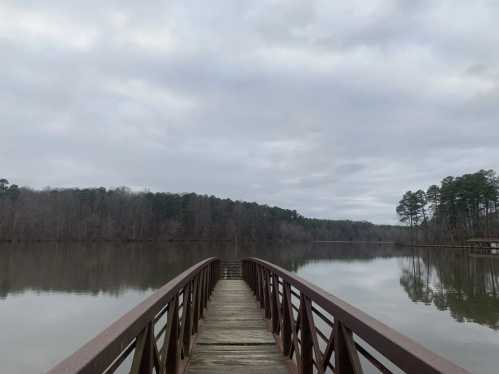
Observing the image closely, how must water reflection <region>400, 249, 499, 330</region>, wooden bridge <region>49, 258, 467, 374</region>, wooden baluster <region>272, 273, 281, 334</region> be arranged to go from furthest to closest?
water reflection <region>400, 249, 499, 330</region>
wooden baluster <region>272, 273, 281, 334</region>
wooden bridge <region>49, 258, 467, 374</region>

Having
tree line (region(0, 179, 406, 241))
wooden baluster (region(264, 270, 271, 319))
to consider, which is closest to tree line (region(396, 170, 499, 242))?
tree line (region(0, 179, 406, 241))

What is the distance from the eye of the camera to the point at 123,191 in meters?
96.4

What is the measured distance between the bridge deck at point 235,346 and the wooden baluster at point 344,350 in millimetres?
1743

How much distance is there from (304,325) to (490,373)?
6.95m

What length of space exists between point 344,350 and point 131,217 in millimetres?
89142

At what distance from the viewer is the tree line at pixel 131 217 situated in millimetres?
76625

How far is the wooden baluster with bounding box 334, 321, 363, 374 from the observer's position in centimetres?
212

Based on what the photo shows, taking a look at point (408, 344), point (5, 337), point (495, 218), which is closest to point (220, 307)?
point (408, 344)

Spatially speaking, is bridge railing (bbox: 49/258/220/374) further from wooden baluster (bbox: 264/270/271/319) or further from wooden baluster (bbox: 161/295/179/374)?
wooden baluster (bbox: 264/270/271/319)

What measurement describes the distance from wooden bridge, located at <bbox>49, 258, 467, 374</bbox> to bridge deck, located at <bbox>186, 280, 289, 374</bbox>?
0.01 metres

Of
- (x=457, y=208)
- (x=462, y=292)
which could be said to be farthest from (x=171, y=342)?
(x=457, y=208)

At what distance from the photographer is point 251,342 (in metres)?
4.79

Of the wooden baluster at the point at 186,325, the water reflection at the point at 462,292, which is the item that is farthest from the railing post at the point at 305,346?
the water reflection at the point at 462,292

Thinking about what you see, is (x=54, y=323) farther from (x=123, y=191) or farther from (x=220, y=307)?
(x=123, y=191)
